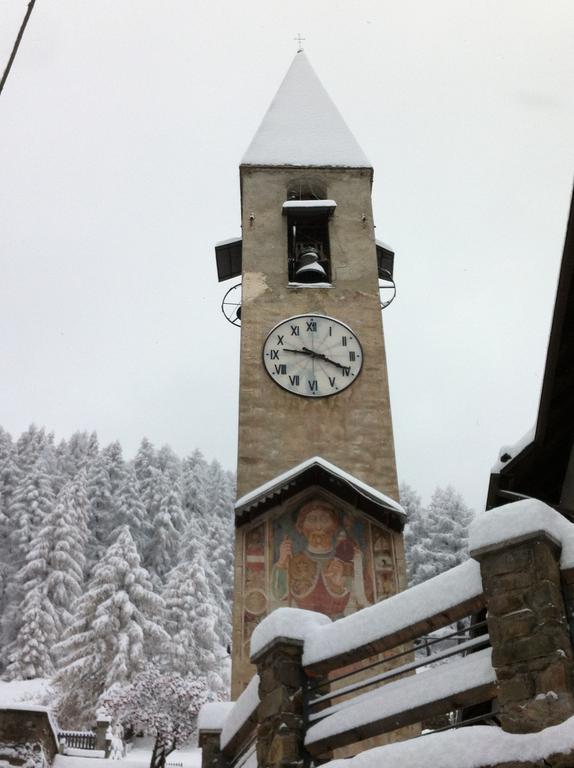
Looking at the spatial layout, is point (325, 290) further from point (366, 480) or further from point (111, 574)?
point (111, 574)

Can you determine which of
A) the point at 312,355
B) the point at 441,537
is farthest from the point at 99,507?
the point at 312,355

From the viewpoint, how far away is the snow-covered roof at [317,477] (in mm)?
14688

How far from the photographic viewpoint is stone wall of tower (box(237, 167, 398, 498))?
15852 mm

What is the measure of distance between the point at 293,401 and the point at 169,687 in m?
12.2

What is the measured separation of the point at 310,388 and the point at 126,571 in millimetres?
21076

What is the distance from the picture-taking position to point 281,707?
6.00 metres

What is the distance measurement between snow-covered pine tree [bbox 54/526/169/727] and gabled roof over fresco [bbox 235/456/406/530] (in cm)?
1794

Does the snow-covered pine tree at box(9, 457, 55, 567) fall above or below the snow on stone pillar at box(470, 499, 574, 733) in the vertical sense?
above

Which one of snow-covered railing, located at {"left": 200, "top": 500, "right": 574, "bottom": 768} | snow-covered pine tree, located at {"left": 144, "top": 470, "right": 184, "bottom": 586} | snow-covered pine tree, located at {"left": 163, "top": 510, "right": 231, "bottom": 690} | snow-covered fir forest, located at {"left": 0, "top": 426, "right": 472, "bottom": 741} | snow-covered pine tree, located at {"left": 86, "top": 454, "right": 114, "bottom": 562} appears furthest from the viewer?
snow-covered pine tree, located at {"left": 86, "top": 454, "right": 114, "bottom": 562}

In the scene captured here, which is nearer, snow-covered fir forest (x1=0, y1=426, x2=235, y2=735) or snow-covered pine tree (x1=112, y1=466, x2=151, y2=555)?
snow-covered fir forest (x1=0, y1=426, x2=235, y2=735)

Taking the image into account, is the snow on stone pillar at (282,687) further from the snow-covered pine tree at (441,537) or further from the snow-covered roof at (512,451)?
the snow-covered pine tree at (441,537)

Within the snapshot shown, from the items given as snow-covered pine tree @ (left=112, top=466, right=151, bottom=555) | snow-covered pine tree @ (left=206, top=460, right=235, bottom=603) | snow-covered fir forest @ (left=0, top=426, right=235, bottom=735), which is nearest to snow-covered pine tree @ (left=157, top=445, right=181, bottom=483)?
snow-covered fir forest @ (left=0, top=426, right=235, bottom=735)

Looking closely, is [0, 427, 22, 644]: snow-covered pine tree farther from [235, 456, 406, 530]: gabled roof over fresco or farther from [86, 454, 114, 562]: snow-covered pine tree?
[235, 456, 406, 530]: gabled roof over fresco

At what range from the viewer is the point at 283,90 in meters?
23.6
